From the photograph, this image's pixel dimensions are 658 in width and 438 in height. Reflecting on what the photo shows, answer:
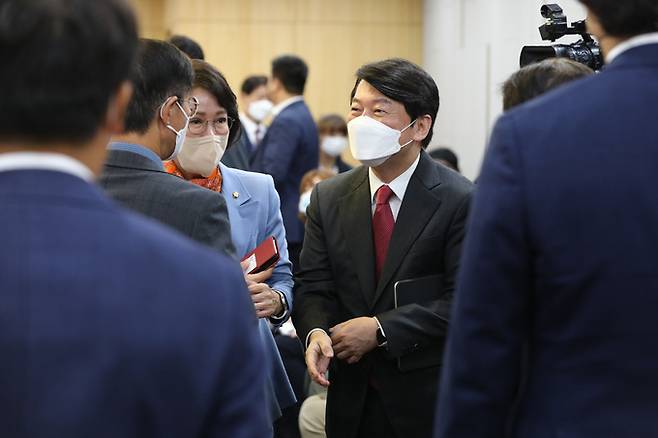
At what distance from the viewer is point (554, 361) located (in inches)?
61.6

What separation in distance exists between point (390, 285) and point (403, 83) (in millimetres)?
581

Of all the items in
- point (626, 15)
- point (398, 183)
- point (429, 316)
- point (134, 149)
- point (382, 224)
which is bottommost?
point (429, 316)

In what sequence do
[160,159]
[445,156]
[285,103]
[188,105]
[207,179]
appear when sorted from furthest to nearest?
[285,103] → [445,156] → [207,179] → [188,105] → [160,159]

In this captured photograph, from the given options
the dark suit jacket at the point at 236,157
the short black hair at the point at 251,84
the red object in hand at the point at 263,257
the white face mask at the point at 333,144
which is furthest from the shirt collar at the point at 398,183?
the short black hair at the point at 251,84

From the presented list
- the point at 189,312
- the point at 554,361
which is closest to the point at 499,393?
the point at 554,361

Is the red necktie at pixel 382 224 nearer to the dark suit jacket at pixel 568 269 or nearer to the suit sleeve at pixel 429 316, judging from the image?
A: the suit sleeve at pixel 429 316

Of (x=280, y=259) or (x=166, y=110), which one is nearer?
(x=166, y=110)

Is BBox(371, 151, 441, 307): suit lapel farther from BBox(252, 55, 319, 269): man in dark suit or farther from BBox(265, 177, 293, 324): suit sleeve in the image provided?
BBox(252, 55, 319, 269): man in dark suit

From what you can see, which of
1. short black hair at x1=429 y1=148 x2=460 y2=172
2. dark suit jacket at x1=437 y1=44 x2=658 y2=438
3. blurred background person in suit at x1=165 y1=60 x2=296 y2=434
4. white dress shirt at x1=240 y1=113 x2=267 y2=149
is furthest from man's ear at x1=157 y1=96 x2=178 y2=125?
white dress shirt at x1=240 y1=113 x2=267 y2=149

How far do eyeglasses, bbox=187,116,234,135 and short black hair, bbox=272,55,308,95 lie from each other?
11.8 feet

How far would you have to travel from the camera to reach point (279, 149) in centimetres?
595

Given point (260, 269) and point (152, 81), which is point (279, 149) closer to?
point (260, 269)

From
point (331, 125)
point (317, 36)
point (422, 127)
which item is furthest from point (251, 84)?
point (422, 127)

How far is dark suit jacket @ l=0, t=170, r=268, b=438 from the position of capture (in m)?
1.13
